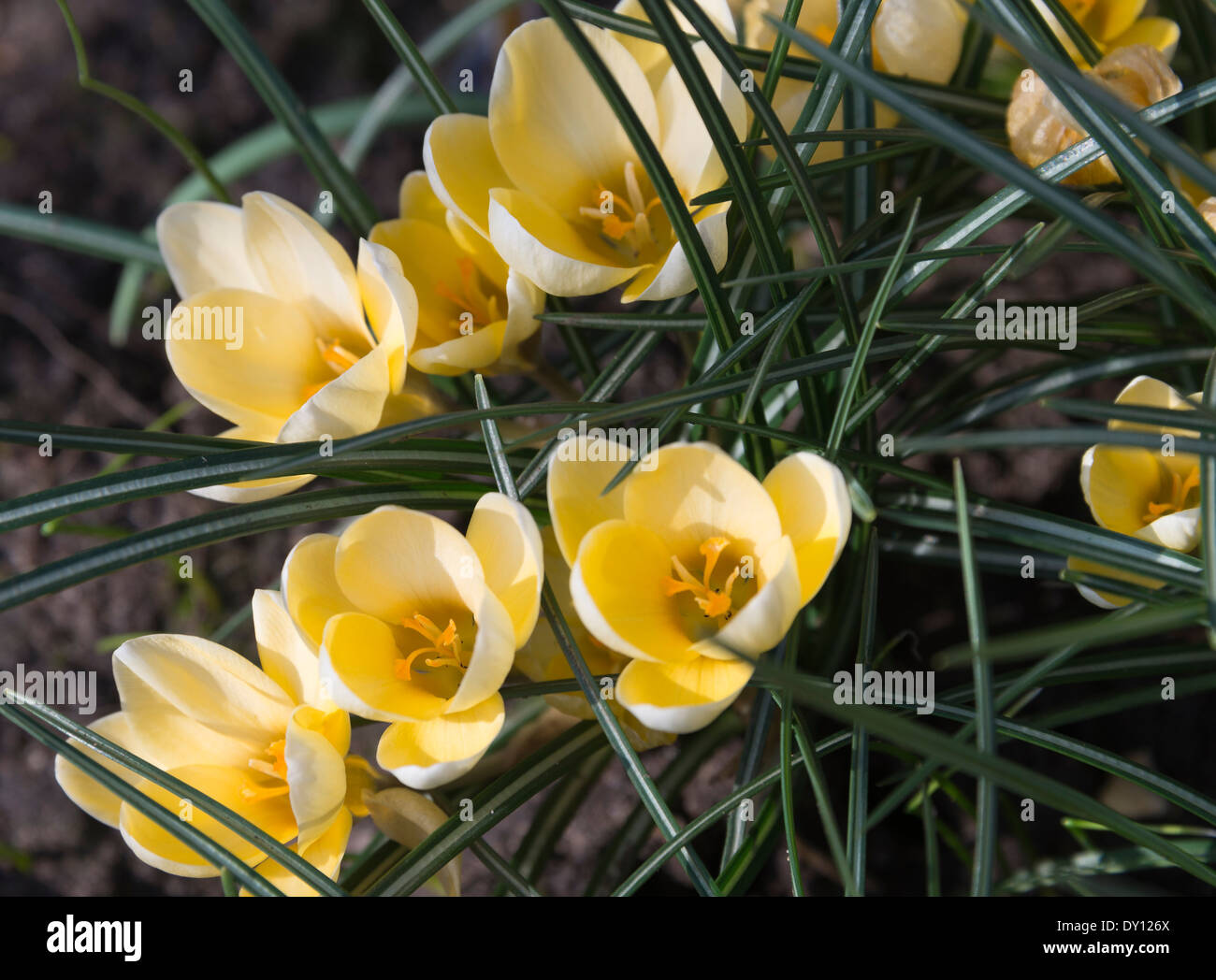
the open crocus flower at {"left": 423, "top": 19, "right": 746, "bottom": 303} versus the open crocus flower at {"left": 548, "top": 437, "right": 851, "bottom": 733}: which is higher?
the open crocus flower at {"left": 423, "top": 19, "right": 746, "bottom": 303}

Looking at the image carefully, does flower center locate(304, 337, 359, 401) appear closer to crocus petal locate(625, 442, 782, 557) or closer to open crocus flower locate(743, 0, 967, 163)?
crocus petal locate(625, 442, 782, 557)

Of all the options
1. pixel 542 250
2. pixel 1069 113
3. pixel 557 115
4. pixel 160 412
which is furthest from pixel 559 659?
pixel 160 412

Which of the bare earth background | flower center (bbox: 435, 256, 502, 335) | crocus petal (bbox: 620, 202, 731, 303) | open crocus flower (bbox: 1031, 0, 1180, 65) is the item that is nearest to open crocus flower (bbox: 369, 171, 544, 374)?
flower center (bbox: 435, 256, 502, 335)

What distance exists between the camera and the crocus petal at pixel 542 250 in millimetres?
676

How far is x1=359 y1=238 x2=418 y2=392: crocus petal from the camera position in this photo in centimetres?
66

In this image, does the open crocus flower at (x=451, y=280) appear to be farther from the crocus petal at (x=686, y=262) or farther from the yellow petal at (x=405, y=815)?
the yellow petal at (x=405, y=815)

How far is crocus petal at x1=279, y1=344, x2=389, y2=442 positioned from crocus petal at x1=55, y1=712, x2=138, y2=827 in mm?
251

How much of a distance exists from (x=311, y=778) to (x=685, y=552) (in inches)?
11.5

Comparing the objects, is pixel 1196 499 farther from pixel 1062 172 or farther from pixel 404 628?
pixel 404 628

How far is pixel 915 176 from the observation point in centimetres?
93

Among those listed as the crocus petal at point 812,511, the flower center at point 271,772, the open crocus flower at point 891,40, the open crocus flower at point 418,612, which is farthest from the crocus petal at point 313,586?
the open crocus flower at point 891,40

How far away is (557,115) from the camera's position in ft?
2.51

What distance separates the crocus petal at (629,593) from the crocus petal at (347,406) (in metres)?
0.20

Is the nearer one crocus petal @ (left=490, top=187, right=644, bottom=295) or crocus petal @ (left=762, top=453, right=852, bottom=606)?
crocus petal @ (left=762, top=453, right=852, bottom=606)
